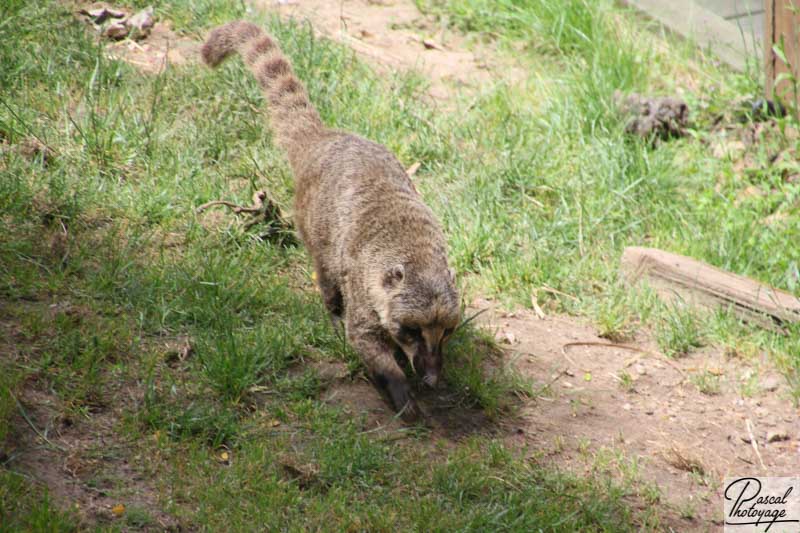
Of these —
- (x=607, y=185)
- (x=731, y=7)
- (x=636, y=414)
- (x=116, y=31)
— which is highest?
(x=731, y=7)

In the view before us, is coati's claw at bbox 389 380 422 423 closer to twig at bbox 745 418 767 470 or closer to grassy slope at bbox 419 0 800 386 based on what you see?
grassy slope at bbox 419 0 800 386

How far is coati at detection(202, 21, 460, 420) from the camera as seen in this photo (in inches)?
188

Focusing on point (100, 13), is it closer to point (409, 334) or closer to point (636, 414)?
point (409, 334)

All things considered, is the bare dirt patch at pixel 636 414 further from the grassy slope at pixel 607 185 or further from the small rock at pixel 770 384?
the grassy slope at pixel 607 185

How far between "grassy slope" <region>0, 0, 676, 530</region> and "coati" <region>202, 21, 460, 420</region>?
0.26 metres

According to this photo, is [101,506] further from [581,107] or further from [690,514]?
[581,107]

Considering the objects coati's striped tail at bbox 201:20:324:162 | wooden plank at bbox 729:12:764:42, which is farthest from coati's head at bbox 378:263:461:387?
wooden plank at bbox 729:12:764:42

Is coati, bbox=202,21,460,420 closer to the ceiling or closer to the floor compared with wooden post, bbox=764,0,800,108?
closer to the floor

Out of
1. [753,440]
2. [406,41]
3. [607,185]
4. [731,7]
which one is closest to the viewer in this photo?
[753,440]

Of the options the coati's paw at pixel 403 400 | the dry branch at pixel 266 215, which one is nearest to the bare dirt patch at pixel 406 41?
the dry branch at pixel 266 215

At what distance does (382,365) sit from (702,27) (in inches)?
210

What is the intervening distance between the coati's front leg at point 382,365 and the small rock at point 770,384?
2.15 meters

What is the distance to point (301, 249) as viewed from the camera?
230 inches

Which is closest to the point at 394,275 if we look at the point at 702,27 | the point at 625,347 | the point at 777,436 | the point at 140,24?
the point at 625,347
